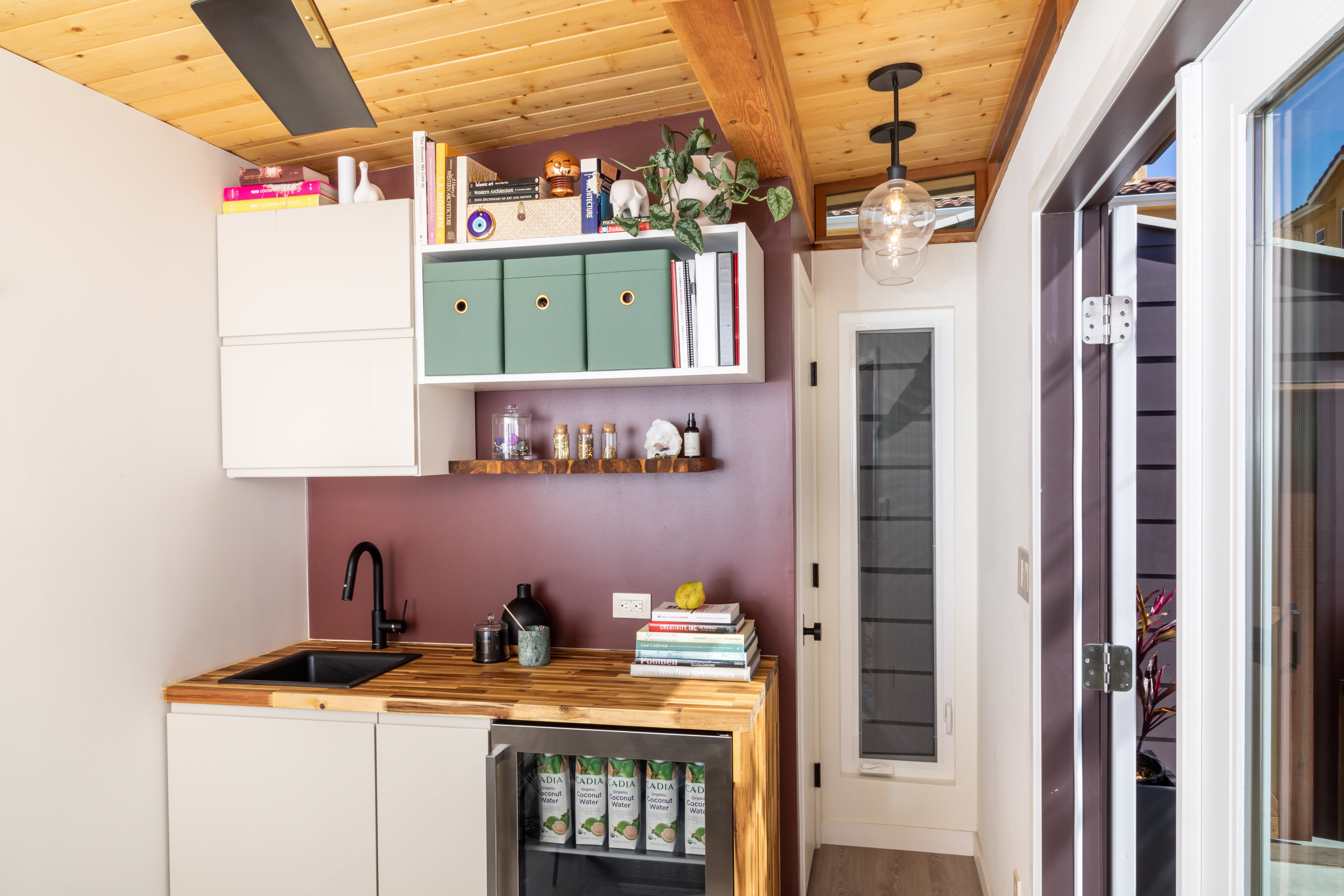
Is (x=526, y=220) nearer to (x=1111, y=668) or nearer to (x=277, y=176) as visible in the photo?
(x=277, y=176)

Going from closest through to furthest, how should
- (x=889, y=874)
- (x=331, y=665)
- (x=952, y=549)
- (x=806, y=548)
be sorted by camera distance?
(x=331, y=665) → (x=806, y=548) → (x=889, y=874) → (x=952, y=549)

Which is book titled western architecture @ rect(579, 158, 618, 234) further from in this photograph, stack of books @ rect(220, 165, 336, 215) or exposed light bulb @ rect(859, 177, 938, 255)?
stack of books @ rect(220, 165, 336, 215)

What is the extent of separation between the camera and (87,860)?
205cm

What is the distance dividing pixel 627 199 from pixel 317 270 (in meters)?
0.98

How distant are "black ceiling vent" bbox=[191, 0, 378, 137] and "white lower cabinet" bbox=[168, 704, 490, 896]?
1433 millimetres

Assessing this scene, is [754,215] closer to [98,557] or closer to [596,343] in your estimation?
[596,343]

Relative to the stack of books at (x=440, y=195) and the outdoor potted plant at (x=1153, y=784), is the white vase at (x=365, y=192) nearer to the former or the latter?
the stack of books at (x=440, y=195)

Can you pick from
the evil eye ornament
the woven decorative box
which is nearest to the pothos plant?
the woven decorative box

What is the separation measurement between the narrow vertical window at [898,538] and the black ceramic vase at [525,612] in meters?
1.32

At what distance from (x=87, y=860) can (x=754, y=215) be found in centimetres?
250

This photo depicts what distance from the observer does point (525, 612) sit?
8.07ft

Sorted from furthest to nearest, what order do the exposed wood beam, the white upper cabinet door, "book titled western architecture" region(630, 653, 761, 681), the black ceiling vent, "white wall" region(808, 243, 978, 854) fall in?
"white wall" region(808, 243, 978, 854), the white upper cabinet door, "book titled western architecture" region(630, 653, 761, 681), the exposed wood beam, the black ceiling vent

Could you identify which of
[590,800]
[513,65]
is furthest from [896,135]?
[590,800]

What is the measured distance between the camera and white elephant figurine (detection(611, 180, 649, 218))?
225 cm
